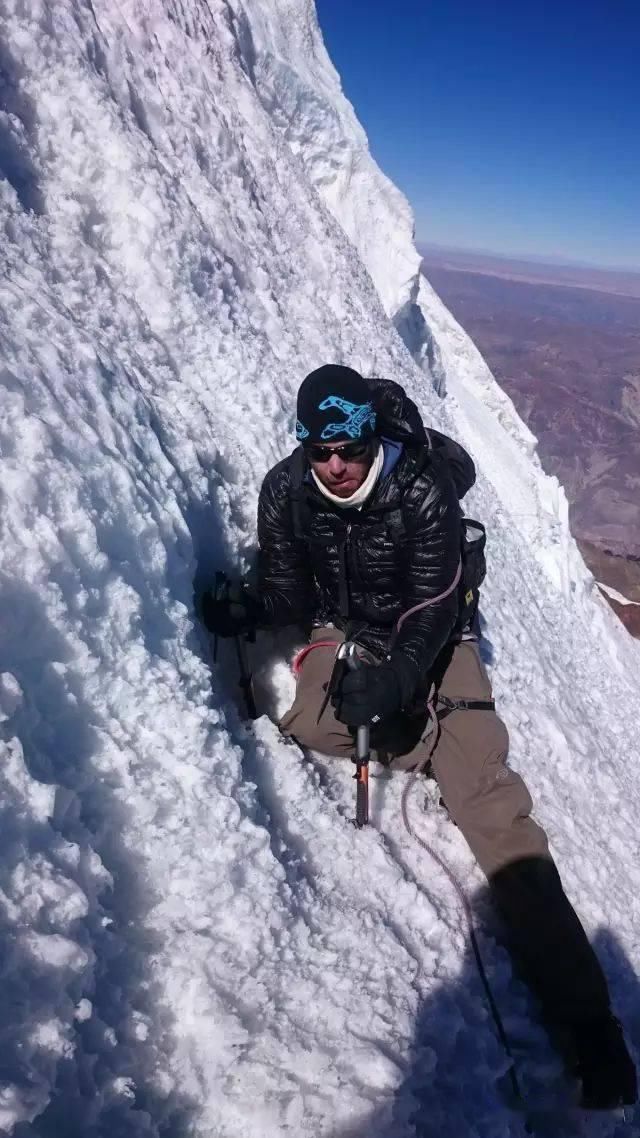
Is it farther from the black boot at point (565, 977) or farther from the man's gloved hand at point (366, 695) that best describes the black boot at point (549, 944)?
the man's gloved hand at point (366, 695)

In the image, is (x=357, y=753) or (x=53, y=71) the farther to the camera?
(x=53, y=71)

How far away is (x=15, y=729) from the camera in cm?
230

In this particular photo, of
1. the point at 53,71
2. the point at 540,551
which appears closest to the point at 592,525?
the point at 540,551

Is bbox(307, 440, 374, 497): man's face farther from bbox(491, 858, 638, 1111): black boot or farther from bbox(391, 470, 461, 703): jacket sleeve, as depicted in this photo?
bbox(491, 858, 638, 1111): black boot

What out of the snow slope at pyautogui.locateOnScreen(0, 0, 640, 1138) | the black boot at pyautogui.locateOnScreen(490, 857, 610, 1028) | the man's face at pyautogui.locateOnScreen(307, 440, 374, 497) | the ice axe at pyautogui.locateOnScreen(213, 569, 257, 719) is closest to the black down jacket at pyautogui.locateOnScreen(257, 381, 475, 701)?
the man's face at pyautogui.locateOnScreen(307, 440, 374, 497)

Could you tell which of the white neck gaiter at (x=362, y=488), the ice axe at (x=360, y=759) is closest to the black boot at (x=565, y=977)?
the ice axe at (x=360, y=759)

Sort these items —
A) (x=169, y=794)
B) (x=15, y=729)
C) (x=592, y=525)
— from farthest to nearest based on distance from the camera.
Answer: (x=592, y=525) < (x=169, y=794) < (x=15, y=729)

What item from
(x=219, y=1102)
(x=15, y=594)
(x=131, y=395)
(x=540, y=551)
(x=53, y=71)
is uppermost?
(x=53, y=71)

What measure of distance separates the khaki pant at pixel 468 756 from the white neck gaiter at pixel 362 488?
2.93 ft

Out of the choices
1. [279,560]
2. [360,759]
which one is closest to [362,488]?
[279,560]

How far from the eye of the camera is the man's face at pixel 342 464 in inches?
132

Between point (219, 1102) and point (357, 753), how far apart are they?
5.11ft

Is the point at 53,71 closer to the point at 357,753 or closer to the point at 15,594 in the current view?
the point at 15,594

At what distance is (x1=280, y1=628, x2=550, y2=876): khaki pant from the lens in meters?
3.63
